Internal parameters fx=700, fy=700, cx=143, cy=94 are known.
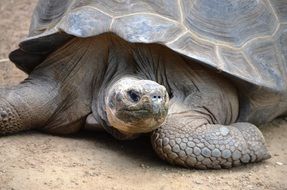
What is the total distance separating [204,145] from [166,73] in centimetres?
58

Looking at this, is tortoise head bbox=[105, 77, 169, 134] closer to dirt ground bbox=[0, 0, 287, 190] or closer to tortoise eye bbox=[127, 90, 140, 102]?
tortoise eye bbox=[127, 90, 140, 102]

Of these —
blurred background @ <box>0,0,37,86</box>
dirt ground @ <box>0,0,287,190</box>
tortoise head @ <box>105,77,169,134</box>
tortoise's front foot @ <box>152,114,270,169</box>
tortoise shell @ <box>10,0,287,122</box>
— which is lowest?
blurred background @ <box>0,0,37,86</box>

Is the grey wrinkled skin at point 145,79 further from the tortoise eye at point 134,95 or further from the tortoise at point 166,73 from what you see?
the tortoise eye at point 134,95

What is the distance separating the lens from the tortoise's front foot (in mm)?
3955

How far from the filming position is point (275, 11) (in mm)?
4723

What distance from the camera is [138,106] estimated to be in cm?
377

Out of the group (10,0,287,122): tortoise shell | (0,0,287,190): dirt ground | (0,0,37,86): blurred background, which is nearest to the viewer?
(0,0,287,190): dirt ground

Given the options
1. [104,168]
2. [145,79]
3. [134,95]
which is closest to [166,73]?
[145,79]

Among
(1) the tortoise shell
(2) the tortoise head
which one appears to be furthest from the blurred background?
(2) the tortoise head

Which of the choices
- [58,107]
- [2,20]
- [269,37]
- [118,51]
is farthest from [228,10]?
Result: [2,20]

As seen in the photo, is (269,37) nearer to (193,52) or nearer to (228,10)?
(228,10)

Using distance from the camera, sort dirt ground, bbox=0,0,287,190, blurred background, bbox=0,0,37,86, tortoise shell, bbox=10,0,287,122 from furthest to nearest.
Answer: blurred background, bbox=0,0,37,86 < tortoise shell, bbox=10,0,287,122 < dirt ground, bbox=0,0,287,190

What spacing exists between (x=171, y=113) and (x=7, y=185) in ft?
3.60

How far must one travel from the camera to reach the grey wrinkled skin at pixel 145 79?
13.1ft
